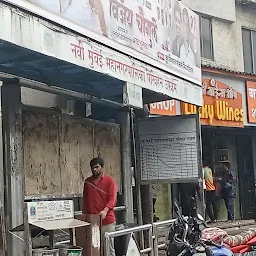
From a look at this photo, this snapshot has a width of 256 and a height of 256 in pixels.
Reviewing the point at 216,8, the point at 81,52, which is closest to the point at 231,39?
the point at 216,8

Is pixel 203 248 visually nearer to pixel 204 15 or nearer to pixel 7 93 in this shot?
pixel 7 93

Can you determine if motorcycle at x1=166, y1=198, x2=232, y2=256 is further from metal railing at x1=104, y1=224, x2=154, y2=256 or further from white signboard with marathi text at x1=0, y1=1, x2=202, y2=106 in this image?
white signboard with marathi text at x1=0, y1=1, x2=202, y2=106

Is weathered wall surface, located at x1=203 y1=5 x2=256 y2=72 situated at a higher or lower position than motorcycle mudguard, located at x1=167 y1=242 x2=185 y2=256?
higher

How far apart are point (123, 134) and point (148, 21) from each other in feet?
7.47

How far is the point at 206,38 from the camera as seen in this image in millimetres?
17469

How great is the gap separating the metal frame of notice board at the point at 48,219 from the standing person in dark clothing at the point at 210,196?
8.64 meters

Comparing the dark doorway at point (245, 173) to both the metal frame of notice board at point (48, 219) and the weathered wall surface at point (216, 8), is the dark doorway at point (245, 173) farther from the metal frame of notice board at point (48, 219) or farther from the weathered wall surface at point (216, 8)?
the metal frame of notice board at point (48, 219)

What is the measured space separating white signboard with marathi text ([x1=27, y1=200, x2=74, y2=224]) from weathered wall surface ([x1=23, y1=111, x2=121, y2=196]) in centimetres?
80

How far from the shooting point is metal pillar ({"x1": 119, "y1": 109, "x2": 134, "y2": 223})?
10.1 meters

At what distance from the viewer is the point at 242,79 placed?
54.9 ft

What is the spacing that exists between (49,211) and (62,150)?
6.41ft

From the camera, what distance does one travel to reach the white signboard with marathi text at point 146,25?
22.9 ft

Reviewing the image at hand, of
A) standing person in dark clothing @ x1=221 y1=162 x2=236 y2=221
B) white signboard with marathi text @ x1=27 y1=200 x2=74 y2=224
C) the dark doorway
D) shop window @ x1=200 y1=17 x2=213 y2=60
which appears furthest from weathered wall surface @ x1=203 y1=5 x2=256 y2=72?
white signboard with marathi text @ x1=27 y1=200 x2=74 y2=224

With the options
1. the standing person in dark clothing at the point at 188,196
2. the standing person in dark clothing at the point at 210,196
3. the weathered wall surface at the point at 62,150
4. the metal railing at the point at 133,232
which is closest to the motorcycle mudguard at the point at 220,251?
the metal railing at the point at 133,232
